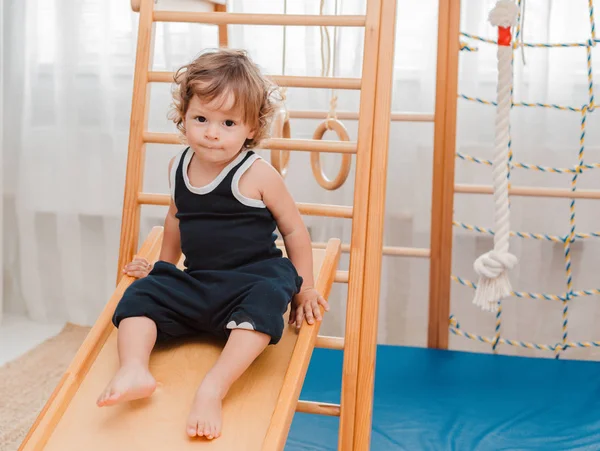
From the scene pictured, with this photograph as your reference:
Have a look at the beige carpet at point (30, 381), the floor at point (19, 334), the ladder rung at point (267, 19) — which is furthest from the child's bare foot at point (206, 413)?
the floor at point (19, 334)

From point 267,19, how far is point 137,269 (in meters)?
0.51

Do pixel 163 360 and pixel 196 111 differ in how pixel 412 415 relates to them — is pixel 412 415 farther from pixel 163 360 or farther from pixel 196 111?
pixel 196 111

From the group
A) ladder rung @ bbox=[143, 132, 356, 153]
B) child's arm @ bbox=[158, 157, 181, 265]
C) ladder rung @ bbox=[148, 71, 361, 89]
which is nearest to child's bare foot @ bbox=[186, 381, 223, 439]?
child's arm @ bbox=[158, 157, 181, 265]

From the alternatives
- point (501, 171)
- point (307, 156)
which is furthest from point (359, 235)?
point (307, 156)

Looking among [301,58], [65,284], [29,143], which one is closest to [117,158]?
[29,143]

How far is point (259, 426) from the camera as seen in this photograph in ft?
3.35

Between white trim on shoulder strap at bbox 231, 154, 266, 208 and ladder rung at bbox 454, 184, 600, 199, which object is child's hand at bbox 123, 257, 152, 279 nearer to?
white trim on shoulder strap at bbox 231, 154, 266, 208

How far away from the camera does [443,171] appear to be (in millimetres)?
1807

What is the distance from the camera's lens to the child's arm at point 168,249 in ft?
4.19

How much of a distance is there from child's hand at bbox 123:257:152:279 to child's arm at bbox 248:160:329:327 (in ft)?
0.88

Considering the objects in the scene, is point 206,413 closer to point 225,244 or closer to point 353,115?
point 225,244

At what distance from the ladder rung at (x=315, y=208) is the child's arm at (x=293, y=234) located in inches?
4.7

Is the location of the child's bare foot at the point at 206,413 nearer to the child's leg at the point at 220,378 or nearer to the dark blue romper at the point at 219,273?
the child's leg at the point at 220,378

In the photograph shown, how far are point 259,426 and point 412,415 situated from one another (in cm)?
73
